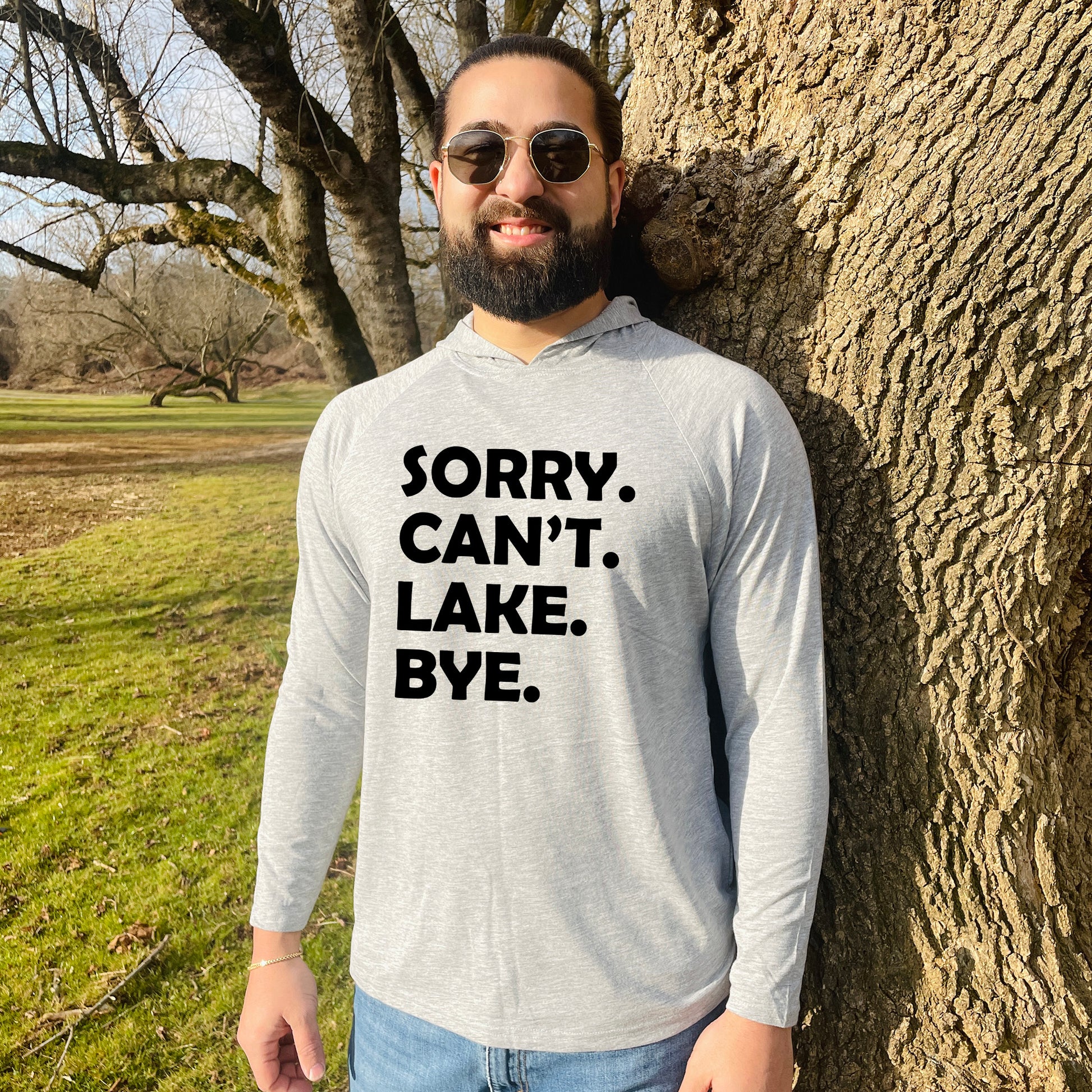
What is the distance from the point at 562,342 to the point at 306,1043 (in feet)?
4.48

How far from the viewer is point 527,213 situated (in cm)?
135

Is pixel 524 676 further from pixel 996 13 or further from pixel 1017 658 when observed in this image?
pixel 996 13

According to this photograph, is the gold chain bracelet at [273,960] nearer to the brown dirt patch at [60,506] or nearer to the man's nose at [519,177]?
the man's nose at [519,177]

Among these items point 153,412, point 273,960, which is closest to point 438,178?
point 273,960

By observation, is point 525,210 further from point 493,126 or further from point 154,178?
point 154,178

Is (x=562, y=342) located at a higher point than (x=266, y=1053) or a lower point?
higher

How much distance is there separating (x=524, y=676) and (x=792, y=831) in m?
0.49

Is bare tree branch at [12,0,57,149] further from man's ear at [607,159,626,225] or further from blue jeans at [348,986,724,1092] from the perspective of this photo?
blue jeans at [348,986,724,1092]

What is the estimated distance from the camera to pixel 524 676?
1.22 metres

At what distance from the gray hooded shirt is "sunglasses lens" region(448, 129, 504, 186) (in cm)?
40

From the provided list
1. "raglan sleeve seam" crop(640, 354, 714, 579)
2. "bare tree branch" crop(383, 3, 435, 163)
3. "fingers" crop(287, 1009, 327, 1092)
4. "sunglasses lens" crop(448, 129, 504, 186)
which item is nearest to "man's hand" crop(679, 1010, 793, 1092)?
"fingers" crop(287, 1009, 327, 1092)

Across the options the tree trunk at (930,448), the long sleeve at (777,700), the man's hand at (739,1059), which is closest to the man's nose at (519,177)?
the tree trunk at (930,448)

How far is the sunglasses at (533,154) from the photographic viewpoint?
1336 millimetres

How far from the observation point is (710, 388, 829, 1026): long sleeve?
46.8 inches
